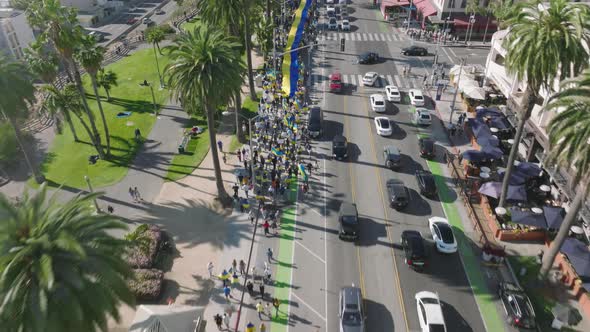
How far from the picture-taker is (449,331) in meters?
27.8

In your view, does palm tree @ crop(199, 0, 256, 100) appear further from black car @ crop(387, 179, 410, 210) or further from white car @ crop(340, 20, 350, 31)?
white car @ crop(340, 20, 350, 31)

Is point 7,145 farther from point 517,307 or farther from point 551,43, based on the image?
point 551,43

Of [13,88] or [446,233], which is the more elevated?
[13,88]

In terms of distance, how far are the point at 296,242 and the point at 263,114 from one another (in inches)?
891

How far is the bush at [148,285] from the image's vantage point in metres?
30.4

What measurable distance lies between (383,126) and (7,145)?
45.3 meters

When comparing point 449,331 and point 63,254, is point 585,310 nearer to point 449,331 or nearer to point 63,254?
point 449,331

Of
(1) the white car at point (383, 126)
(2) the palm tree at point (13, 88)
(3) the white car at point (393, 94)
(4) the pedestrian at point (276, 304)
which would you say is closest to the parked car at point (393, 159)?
(1) the white car at point (383, 126)

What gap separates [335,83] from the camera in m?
60.1

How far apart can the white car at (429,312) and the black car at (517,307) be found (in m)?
4.77

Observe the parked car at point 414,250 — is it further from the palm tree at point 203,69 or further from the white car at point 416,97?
the white car at point 416,97

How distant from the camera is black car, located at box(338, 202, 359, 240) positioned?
34.6 meters

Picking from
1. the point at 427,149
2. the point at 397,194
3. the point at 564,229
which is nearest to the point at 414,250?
the point at 397,194

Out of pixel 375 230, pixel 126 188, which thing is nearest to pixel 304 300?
pixel 375 230
